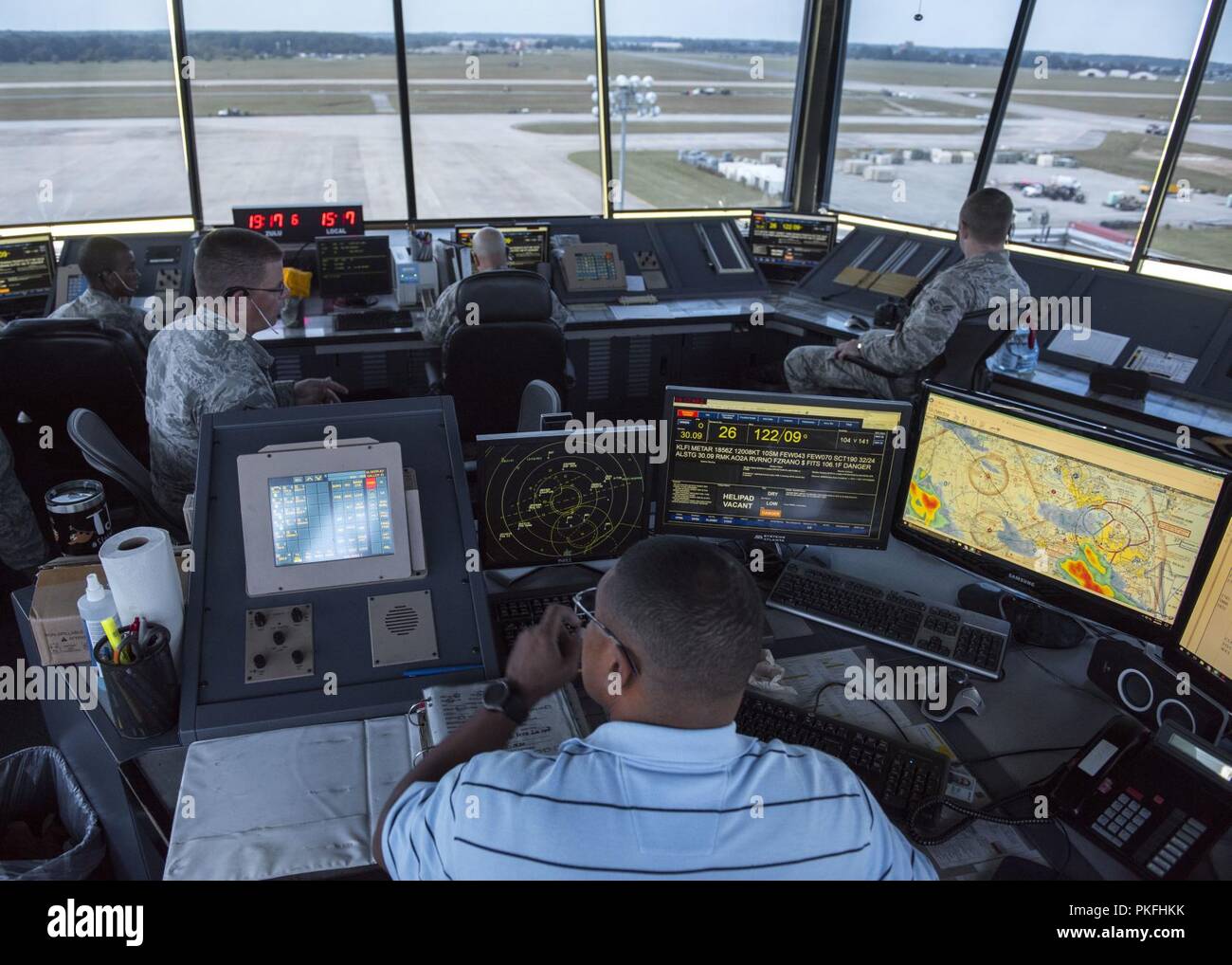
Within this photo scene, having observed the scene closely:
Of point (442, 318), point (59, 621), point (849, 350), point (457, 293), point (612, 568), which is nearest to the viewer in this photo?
point (612, 568)

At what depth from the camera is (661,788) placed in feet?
3.08

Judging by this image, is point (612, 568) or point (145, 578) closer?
point (612, 568)

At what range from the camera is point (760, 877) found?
909mm

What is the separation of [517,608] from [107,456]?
1281 mm

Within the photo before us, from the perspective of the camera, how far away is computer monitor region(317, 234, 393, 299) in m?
4.18

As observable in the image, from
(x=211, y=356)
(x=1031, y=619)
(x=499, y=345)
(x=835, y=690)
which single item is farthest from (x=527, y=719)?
(x=499, y=345)

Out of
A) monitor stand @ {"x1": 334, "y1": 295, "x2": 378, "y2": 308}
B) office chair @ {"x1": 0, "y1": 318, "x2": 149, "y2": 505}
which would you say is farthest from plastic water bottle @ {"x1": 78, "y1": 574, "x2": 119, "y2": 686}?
monitor stand @ {"x1": 334, "y1": 295, "x2": 378, "y2": 308}

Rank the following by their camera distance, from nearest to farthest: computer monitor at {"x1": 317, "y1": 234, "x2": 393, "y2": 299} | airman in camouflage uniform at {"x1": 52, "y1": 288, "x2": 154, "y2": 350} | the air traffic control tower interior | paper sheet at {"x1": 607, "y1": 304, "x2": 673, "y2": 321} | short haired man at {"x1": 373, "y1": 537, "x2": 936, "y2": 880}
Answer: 1. short haired man at {"x1": 373, "y1": 537, "x2": 936, "y2": 880}
2. the air traffic control tower interior
3. airman in camouflage uniform at {"x1": 52, "y1": 288, "x2": 154, "y2": 350}
4. computer monitor at {"x1": 317, "y1": 234, "x2": 393, "y2": 299}
5. paper sheet at {"x1": 607, "y1": 304, "x2": 673, "y2": 321}

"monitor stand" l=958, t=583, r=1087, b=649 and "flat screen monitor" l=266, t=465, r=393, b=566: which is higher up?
"flat screen monitor" l=266, t=465, r=393, b=566

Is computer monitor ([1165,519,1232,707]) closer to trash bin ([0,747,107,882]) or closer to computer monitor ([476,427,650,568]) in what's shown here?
computer monitor ([476,427,650,568])

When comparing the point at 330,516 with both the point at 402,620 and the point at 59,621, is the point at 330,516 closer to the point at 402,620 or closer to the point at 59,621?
the point at 402,620

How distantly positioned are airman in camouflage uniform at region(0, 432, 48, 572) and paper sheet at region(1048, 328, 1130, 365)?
14.2ft

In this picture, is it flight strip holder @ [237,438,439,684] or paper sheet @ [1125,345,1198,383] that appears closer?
flight strip holder @ [237,438,439,684]

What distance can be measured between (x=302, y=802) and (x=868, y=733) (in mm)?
940
